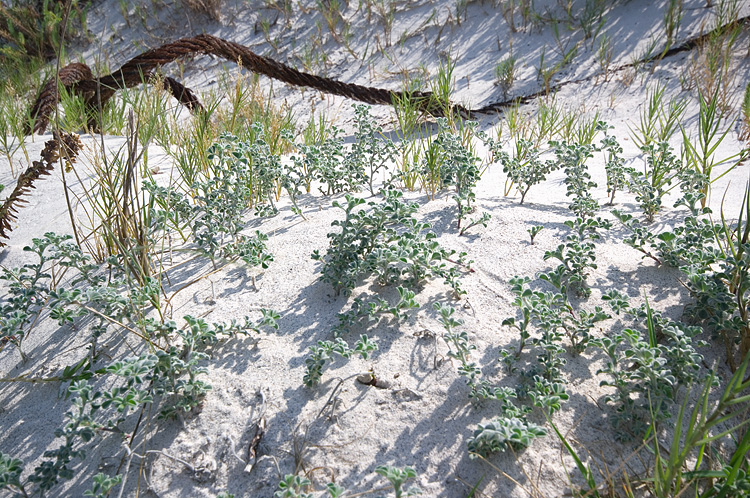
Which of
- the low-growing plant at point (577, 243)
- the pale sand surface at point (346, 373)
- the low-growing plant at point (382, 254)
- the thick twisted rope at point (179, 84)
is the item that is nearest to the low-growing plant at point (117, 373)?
the pale sand surface at point (346, 373)

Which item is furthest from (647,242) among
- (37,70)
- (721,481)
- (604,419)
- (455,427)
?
(37,70)

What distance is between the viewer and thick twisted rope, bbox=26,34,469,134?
414cm

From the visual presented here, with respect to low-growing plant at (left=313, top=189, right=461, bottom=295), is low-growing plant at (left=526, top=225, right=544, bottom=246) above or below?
below

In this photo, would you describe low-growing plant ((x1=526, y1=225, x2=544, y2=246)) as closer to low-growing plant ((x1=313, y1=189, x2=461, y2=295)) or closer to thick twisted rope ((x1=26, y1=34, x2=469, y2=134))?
low-growing plant ((x1=313, y1=189, x2=461, y2=295))

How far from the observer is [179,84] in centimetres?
445

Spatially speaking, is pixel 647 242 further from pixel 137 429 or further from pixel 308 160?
pixel 137 429

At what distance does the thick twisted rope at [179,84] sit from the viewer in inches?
163

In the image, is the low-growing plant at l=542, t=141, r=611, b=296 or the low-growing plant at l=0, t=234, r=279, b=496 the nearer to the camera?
the low-growing plant at l=0, t=234, r=279, b=496

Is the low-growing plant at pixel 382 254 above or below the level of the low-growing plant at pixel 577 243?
above

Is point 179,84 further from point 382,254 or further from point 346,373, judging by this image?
point 346,373

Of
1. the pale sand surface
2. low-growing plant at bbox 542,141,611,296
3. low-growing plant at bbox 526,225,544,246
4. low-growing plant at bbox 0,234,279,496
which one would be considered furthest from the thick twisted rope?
low-growing plant at bbox 0,234,279,496

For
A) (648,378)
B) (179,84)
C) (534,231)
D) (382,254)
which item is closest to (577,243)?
(534,231)

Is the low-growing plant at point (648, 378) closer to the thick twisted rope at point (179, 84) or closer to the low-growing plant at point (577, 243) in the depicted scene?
the low-growing plant at point (577, 243)

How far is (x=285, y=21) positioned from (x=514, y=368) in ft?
22.9
